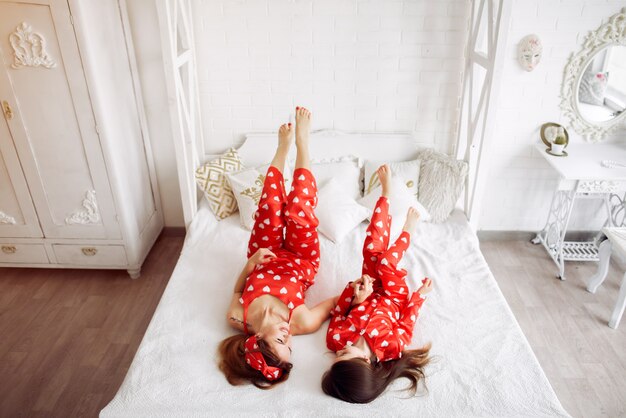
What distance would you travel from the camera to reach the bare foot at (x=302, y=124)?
247 centimetres

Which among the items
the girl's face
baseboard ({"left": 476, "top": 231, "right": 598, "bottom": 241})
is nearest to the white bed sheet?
the girl's face

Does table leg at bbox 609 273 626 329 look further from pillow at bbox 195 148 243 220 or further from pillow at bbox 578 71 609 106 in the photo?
pillow at bbox 195 148 243 220

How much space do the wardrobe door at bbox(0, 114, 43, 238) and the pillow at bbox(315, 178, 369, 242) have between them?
1771mm

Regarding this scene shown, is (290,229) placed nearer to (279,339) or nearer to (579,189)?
(279,339)

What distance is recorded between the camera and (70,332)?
275cm

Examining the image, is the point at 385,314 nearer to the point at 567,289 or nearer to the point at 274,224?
the point at 274,224

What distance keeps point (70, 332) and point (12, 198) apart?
2.96 ft

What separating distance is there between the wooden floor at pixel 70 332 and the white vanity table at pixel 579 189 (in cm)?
263

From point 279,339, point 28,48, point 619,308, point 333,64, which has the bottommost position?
point 619,308

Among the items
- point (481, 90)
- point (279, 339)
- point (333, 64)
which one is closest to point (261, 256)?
point (279, 339)

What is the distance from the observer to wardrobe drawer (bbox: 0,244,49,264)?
3064 millimetres

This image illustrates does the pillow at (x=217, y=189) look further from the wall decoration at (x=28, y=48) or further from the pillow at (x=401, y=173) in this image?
the wall decoration at (x=28, y=48)

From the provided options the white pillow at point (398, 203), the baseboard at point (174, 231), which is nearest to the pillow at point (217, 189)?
the baseboard at point (174, 231)

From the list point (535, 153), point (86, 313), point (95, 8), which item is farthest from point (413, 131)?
point (86, 313)
